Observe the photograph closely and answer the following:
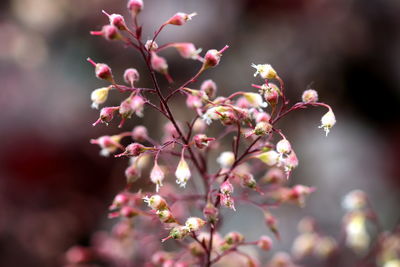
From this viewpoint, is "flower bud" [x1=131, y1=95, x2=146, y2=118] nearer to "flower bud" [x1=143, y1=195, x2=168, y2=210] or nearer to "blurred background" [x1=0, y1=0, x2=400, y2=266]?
"flower bud" [x1=143, y1=195, x2=168, y2=210]

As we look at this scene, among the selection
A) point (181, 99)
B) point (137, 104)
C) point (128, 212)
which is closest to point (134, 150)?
point (137, 104)

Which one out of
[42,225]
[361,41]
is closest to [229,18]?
[361,41]

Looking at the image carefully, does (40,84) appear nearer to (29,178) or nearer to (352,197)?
(29,178)

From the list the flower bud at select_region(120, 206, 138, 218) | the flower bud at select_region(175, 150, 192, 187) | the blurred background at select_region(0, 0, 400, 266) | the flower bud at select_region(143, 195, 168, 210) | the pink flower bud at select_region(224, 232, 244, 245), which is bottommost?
the pink flower bud at select_region(224, 232, 244, 245)

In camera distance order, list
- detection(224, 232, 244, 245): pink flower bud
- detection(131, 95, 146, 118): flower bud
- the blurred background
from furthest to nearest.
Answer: the blurred background < detection(224, 232, 244, 245): pink flower bud < detection(131, 95, 146, 118): flower bud

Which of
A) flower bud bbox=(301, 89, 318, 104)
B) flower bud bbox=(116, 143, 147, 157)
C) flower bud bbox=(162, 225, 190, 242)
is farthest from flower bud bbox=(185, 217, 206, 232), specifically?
flower bud bbox=(301, 89, 318, 104)

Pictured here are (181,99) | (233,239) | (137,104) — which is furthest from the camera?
(181,99)

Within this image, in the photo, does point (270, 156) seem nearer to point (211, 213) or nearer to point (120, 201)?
point (211, 213)

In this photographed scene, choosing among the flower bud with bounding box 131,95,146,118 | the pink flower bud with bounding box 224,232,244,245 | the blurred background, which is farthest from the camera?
the blurred background

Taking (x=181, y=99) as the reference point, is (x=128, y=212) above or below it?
below
